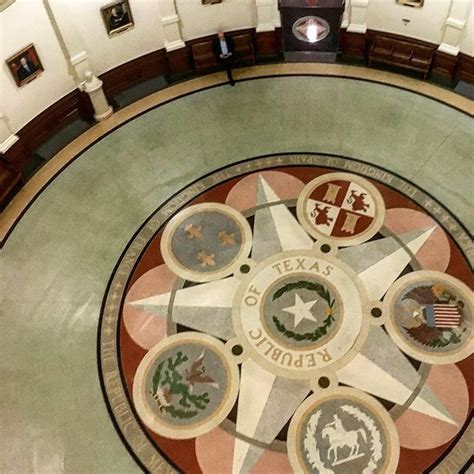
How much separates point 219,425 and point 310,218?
4.17 metres

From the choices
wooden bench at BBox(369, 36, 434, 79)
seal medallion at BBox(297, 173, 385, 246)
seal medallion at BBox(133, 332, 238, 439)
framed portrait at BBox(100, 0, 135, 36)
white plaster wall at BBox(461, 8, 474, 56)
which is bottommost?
seal medallion at BBox(133, 332, 238, 439)

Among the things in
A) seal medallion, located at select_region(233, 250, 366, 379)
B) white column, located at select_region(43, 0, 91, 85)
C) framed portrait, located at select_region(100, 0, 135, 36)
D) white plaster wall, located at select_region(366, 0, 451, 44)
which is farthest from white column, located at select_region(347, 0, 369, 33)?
white column, located at select_region(43, 0, 91, 85)

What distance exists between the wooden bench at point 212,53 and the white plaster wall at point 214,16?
242 mm

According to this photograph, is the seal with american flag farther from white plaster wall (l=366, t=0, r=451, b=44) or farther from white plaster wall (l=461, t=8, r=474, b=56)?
white plaster wall (l=366, t=0, r=451, b=44)

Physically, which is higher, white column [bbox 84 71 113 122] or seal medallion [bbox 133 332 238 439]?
white column [bbox 84 71 113 122]

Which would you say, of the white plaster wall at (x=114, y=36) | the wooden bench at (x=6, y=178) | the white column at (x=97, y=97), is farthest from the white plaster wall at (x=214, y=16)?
the wooden bench at (x=6, y=178)

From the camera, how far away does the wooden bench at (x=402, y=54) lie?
470 inches

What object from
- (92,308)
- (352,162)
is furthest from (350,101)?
(92,308)

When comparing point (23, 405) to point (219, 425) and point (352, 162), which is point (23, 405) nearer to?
point (219, 425)

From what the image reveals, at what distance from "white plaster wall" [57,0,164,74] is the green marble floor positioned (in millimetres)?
1386

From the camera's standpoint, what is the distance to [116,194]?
1135cm

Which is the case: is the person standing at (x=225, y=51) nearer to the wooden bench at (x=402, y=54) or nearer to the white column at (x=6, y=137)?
the wooden bench at (x=402, y=54)

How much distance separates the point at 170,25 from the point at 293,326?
7124 mm

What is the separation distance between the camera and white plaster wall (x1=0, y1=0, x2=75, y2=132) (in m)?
10.2
